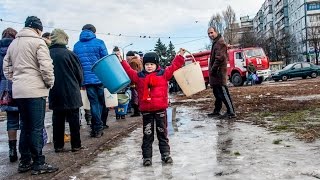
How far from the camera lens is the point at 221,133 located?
681cm

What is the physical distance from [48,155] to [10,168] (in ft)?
2.37

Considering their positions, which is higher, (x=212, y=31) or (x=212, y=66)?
(x=212, y=31)

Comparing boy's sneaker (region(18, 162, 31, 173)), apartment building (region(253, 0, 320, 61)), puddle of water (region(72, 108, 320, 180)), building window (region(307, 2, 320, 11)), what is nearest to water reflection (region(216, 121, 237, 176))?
puddle of water (region(72, 108, 320, 180))

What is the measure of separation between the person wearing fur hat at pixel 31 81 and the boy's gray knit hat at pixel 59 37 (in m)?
1.03

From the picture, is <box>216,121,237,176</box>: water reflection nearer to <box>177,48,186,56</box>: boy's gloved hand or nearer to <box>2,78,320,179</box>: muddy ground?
<box>2,78,320,179</box>: muddy ground

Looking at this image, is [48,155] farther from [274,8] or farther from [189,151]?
[274,8]

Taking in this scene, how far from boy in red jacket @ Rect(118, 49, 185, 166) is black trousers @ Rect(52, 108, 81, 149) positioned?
4.10 ft

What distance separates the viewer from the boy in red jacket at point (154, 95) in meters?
5.09

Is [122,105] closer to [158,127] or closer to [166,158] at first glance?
[158,127]

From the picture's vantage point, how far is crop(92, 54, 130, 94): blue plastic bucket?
5.82 metres

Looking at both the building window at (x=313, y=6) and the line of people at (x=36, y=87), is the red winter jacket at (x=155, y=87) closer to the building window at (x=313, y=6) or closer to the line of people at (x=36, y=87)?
the line of people at (x=36, y=87)

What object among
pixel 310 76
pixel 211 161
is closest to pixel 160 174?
pixel 211 161

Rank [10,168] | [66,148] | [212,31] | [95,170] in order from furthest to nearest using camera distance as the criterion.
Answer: [212,31] < [66,148] < [10,168] < [95,170]

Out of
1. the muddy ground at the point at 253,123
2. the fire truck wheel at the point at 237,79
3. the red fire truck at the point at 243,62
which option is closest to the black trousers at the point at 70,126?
the muddy ground at the point at 253,123
